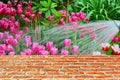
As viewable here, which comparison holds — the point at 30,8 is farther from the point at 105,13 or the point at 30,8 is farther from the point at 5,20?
the point at 105,13

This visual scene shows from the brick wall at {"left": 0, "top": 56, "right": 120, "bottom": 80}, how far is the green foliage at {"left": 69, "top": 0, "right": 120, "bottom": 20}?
2.37 meters

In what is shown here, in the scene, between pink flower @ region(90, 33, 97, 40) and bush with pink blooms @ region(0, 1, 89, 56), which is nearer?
bush with pink blooms @ region(0, 1, 89, 56)

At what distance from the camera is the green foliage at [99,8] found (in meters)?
5.12

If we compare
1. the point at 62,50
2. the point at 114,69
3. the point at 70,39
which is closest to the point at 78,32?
the point at 70,39

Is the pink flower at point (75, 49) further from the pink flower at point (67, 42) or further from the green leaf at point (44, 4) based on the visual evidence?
the green leaf at point (44, 4)

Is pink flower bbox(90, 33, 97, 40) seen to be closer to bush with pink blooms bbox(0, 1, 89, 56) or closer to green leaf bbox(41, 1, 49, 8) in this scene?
bush with pink blooms bbox(0, 1, 89, 56)

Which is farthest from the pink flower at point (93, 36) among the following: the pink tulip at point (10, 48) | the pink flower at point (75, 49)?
the pink tulip at point (10, 48)

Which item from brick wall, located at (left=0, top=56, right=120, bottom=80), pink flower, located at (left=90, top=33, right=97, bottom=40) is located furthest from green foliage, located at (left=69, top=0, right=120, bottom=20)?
brick wall, located at (left=0, top=56, right=120, bottom=80)

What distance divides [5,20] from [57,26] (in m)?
0.48

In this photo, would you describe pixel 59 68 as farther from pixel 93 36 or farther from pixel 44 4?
pixel 44 4

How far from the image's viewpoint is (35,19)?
175 inches

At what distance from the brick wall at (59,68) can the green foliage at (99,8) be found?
237cm

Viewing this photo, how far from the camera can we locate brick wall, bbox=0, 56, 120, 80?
237 cm

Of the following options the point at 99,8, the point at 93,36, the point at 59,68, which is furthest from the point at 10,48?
the point at 99,8
